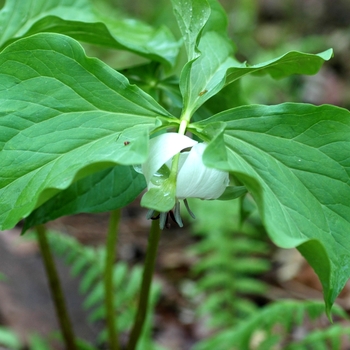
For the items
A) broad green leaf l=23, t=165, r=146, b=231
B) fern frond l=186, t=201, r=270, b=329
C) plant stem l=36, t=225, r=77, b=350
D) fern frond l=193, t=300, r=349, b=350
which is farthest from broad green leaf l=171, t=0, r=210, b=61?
fern frond l=186, t=201, r=270, b=329

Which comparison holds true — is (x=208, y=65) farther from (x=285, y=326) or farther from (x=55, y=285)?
(x=285, y=326)

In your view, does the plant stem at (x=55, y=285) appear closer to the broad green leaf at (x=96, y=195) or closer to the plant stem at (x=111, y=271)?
the plant stem at (x=111, y=271)

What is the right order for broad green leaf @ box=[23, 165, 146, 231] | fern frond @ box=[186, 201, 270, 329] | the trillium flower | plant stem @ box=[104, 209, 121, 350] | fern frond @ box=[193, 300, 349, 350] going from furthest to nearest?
fern frond @ box=[186, 201, 270, 329] < fern frond @ box=[193, 300, 349, 350] < plant stem @ box=[104, 209, 121, 350] < broad green leaf @ box=[23, 165, 146, 231] < the trillium flower

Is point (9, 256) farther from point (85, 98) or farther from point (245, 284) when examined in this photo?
point (85, 98)

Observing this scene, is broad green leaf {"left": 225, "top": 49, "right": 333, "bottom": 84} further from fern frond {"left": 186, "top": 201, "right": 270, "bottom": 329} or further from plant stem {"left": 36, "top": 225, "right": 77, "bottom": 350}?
fern frond {"left": 186, "top": 201, "right": 270, "bottom": 329}

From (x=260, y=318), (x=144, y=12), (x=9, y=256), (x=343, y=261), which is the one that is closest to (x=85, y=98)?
(x=343, y=261)

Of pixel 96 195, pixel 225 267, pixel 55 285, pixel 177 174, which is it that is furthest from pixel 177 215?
pixel 225 267
